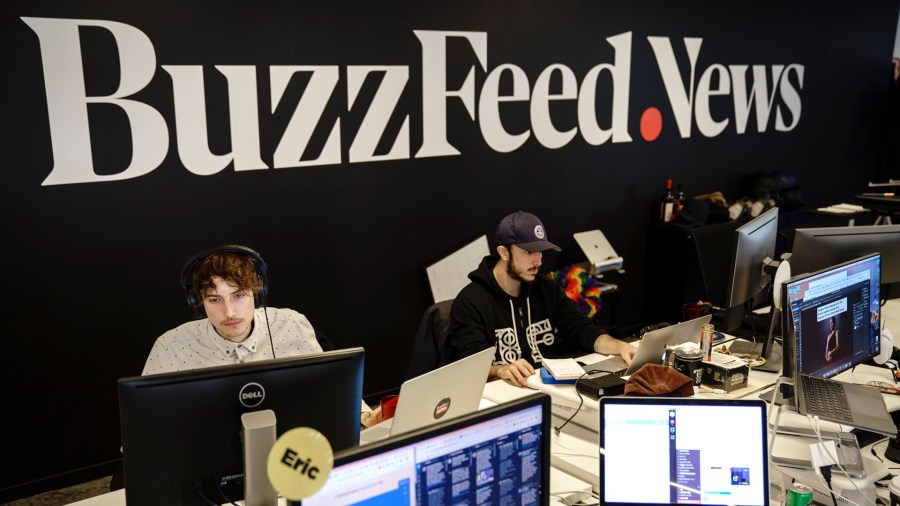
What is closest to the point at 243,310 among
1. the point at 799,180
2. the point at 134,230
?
the point at 134,230

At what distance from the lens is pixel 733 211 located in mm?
6113

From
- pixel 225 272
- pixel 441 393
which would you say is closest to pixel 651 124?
pixel 225 272

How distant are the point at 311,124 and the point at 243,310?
5.50 ft

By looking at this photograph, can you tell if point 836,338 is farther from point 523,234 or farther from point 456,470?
point 456,470

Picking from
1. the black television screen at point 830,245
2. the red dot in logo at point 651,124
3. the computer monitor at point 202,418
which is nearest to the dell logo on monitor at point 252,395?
the computer monitor at point 202,418

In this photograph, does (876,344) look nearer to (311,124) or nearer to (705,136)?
(311,124)

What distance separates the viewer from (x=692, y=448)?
2006 millimetres

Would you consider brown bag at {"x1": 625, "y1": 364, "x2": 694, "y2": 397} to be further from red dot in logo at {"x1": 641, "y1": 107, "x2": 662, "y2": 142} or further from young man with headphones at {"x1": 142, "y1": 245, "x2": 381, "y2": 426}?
red dot in logo at {"x1": 641, "y1": 107, "x2": 662, "y2": 142}

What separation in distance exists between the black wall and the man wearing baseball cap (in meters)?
1.21

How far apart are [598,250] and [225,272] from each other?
323cm

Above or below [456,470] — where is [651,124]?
above

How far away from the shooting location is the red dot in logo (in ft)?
18.5

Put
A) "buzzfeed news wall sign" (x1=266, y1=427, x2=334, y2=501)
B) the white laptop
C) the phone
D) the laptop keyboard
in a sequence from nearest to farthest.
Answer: "buzzfeed news wall sign" (x1=266, y1=427, x2=334, y2=501)
the phone
the laptop keyboard
the white laptop

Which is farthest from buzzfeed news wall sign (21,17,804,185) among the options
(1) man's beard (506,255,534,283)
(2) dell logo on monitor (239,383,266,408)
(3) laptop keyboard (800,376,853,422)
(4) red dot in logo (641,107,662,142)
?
(3) laptop keyboard (800,376,853,422)
